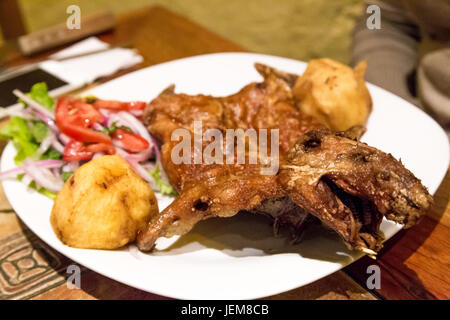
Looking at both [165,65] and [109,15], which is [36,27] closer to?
[109,15]

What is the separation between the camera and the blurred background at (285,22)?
14.7 ft

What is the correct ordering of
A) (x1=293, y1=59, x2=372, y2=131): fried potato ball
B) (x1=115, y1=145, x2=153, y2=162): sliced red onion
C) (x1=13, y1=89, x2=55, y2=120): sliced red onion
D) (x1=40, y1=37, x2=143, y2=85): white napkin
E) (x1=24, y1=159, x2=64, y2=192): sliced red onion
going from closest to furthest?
(x1=24, y1=159, x2=64, y2=192): sliced red onion
(x1=293, y1=59, x2=372, y2=131): fried potato ball
(x1=115, y1=145, x2=153, y2=162): sliced red onion
(x1=13, y1=89, x2=55, y2=120): sliced red onion
(x1=40, y1=37, x2=143, y2=85): white napkin

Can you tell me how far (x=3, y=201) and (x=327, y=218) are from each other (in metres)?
1.52

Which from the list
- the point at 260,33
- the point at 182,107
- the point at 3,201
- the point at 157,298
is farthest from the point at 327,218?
the point at 260,33

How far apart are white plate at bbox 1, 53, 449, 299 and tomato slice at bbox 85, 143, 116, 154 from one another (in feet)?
1.05

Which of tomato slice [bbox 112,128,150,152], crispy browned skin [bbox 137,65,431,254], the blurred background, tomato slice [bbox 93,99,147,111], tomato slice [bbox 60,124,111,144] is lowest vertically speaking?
the blurred background

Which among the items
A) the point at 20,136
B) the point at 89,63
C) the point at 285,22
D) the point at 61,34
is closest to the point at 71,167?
the point at 20,136

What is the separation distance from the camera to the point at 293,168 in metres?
1.35

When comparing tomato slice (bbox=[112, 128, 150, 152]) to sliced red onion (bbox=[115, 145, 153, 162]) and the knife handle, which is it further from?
the knife handle

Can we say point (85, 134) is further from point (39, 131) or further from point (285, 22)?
point (285, 22)

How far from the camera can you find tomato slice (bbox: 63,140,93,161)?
1925 mm

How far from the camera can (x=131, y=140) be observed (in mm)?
2018

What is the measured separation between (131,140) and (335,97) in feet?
3.21

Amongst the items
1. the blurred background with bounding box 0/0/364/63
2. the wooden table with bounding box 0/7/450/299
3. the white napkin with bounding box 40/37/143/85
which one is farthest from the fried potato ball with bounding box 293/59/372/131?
the blurred background with bounding box 0/0/364/63
